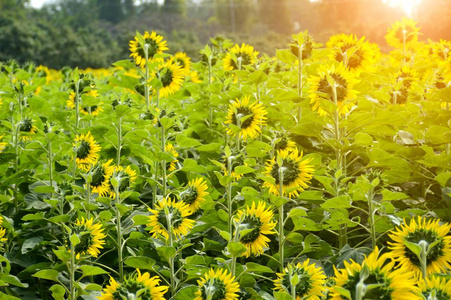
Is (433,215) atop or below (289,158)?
below

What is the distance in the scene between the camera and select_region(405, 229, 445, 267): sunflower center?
1.41 metres

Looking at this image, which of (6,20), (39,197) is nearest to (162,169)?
(39,197)

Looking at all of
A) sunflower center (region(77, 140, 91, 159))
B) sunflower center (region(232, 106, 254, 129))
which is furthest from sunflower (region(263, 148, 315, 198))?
sunflower center (region(77, 140, 91, 159))

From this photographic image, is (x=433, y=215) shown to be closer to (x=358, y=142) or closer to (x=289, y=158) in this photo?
(x=358, y=142)

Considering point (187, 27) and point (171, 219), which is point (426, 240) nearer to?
point (171, 219)

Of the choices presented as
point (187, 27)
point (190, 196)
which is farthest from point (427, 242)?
point (187, 27)

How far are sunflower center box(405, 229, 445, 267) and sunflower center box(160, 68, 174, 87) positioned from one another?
1631 mm

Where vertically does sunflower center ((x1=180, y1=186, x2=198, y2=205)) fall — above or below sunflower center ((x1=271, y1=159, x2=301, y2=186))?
below

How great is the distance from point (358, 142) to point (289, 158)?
0.41m

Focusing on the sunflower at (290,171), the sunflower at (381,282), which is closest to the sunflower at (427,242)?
the sunflower at (381,282)

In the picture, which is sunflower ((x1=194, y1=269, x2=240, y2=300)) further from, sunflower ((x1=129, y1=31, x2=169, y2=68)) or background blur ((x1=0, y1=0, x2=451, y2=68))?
background blur ((x1=0, y1=0, x2=451, y2=68))

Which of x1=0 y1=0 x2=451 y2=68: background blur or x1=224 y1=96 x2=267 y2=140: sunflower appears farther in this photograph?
x1=0 y1=0 x2=451 y2=68: background blur

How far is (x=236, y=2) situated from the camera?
42344 mm

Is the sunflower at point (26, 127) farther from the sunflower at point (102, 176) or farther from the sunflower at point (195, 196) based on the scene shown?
the sunflower at point (195, 196)
